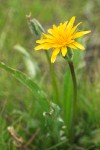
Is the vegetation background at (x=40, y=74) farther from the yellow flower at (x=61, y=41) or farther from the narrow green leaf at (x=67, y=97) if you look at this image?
the yellow flower at (x=61, y=41)

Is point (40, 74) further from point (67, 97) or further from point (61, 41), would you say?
point (61, 41)

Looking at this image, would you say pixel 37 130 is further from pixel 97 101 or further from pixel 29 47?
pixel 29 47

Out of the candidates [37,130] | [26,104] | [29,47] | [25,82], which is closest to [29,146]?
[37,130]

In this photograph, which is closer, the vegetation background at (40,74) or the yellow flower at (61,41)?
the yellow flower at (61,41)

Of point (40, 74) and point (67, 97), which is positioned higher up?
point (40, 74)

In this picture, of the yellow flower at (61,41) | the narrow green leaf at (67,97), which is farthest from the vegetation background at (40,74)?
the yellow flower at (61,41)

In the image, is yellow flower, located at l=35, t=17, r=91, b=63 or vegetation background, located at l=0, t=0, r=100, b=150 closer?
yellow flower, located at l=35, t=17, r=91, b=63

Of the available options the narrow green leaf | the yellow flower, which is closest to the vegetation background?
the narrow green leaf

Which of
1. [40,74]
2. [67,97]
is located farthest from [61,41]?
[40,74]

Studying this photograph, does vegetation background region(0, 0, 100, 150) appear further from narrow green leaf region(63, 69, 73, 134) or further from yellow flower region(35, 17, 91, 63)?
yellow flower region(35, 17, 91, 63)
